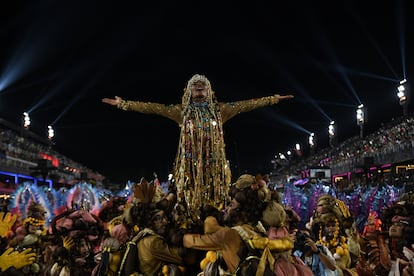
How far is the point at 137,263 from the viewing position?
4.95 m

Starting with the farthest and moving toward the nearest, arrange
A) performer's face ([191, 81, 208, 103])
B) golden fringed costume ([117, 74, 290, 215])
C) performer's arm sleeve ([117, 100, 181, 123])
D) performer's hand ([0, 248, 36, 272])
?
1. performer's arm sleeve ([117, 100, 181, 123])
2. performer's face ([191, 81, 208, 103])
3. golden fringed costume ([117, 74, 290, 215])
4. performer's hand ([0, 248, 36, 272])

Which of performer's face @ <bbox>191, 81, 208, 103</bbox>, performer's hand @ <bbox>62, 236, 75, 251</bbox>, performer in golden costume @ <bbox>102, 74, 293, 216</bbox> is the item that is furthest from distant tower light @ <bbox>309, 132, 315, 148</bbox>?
performer's hand @ <bbox>62, 236, 75, 251</bbox>

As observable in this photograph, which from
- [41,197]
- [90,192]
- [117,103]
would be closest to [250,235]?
[117,103]

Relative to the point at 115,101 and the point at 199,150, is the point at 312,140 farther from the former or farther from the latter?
the point at 199,150

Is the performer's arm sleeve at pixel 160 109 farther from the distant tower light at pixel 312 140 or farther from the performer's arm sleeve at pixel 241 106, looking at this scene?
the distant tower light at pixel 312 140

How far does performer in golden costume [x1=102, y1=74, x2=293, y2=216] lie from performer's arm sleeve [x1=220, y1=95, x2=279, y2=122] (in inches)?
0.5

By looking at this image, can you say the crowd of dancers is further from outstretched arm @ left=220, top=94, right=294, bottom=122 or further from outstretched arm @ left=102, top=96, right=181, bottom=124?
outstretched arm @ left=220, top=94, right=294, bottom=122

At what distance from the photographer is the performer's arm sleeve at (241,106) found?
605 centimetres

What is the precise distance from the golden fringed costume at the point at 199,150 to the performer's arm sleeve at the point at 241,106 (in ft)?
0.18

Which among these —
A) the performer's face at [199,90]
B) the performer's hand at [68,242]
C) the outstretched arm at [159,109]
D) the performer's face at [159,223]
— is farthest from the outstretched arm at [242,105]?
the performer's hand at [68,242]

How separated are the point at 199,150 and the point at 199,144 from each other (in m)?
0.07

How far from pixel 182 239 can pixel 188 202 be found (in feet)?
2.41

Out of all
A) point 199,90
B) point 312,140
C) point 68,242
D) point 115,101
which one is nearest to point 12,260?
point 68,242

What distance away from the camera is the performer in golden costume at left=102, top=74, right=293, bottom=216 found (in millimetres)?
5492
